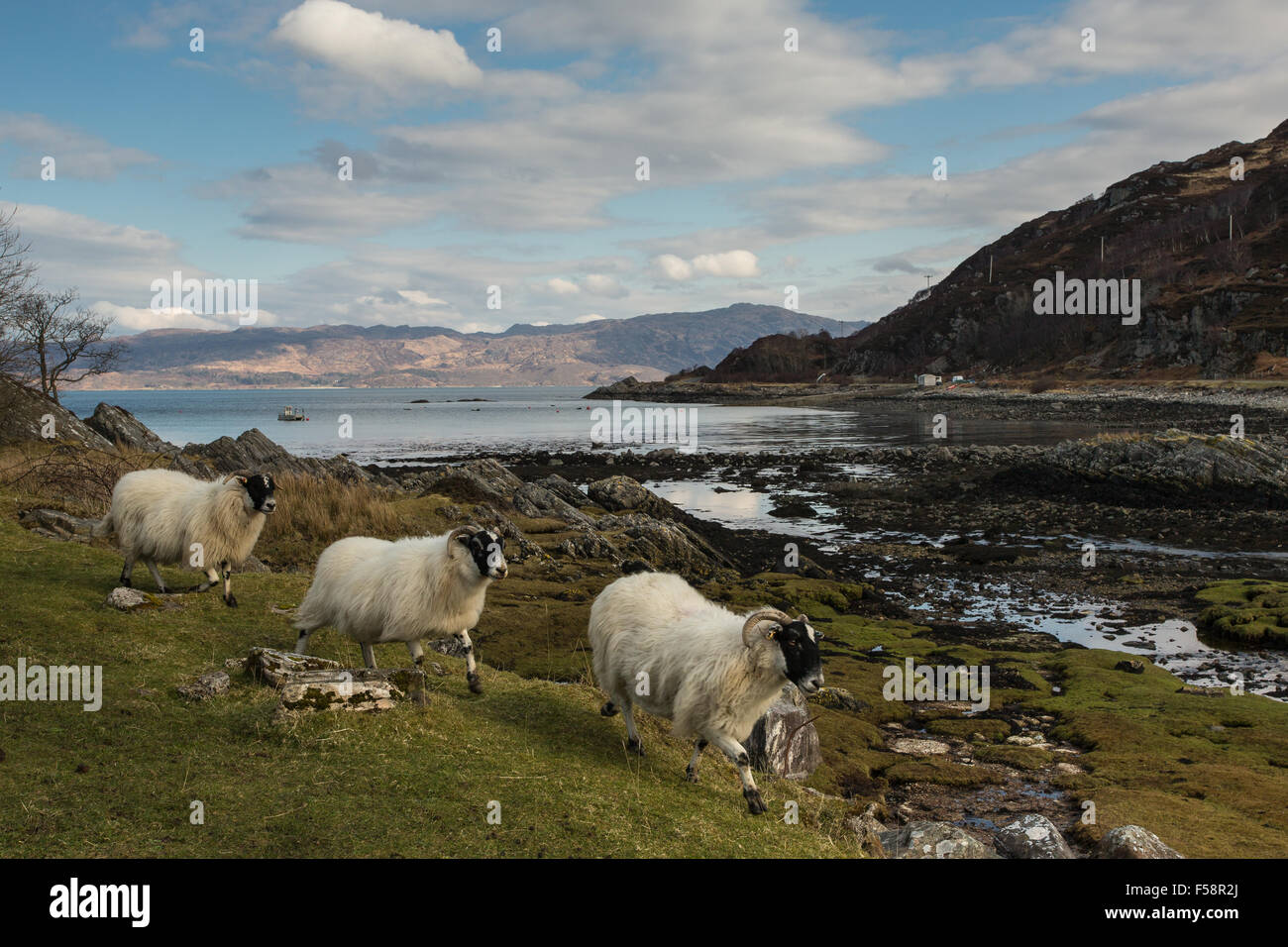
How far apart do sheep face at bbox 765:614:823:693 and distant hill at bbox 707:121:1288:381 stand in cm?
12611

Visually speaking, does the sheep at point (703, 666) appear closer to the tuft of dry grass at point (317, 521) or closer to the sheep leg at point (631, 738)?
the sheep leg at point (631, 738)

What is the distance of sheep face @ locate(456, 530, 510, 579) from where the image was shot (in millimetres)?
9445

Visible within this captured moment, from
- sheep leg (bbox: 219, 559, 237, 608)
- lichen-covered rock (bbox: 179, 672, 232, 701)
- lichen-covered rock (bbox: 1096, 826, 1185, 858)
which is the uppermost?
sheep leg (bbox: 219, 559, 237, 608)

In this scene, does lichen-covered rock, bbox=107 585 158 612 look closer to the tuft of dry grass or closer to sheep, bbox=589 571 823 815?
sheep, bbox=589 571 823 815

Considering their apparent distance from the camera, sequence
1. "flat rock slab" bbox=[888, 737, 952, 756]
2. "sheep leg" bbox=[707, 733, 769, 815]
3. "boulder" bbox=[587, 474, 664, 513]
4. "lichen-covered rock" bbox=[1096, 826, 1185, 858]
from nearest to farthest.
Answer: "lichen-covered rock" bbox=[1096, 826, 1185, 858] → "sheep leg" bbox=[707, 733, 769, 815] → "flat rock slab" bbox=[888, 737, 952, 756] → "boulder" bbox=[587, 474, 664, 513]

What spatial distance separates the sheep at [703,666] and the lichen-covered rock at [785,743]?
138 cm

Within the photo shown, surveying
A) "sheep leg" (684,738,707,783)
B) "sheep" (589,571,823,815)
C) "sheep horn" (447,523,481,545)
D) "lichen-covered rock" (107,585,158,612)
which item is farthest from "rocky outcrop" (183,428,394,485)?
"sheep leg" (684,738,707,783)

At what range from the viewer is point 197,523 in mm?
12000

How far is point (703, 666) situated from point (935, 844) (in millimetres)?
2764

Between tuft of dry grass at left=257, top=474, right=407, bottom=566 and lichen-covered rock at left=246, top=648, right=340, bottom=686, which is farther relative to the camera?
tuft of dry grass at left=257, top=474, right=407, bottom=566

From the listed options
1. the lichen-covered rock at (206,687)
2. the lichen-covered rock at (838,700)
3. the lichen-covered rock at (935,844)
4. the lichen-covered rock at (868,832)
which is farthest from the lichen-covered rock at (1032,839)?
the lichen-covered rock at (206,687)

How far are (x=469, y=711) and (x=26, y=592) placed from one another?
689 cm

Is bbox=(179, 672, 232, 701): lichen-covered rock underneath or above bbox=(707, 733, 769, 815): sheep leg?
above

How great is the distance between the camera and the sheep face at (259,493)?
1198cm
